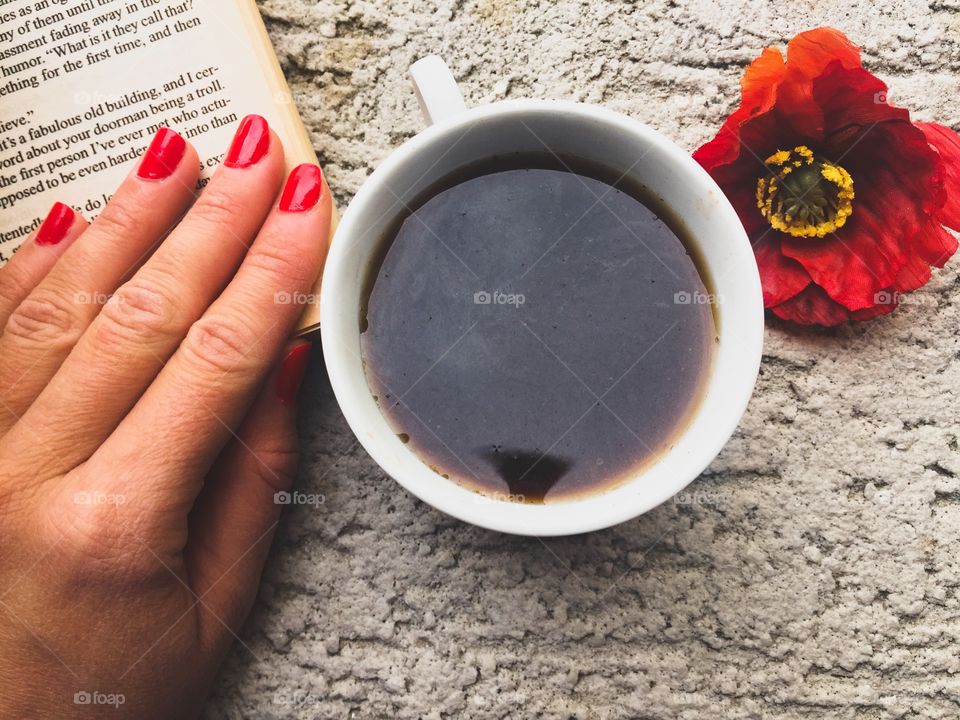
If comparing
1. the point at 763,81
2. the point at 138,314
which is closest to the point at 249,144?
the point at 138,314

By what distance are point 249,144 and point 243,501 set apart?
1.06 ft

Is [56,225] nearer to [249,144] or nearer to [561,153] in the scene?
[249,144]

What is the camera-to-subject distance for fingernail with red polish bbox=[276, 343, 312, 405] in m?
0.69

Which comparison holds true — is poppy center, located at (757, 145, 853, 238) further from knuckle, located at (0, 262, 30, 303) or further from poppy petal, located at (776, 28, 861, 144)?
knuckle, located at (0, 262, 30, 303)

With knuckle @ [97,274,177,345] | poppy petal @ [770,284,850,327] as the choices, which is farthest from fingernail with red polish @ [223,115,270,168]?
poppy petal @ [770,284,850,327]

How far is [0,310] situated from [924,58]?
0.92 m

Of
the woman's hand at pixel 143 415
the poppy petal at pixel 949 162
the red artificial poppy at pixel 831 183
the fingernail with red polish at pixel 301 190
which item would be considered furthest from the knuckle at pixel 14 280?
the poppy petal at pixel 949 162

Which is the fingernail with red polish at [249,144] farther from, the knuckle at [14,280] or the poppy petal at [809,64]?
the poppy petal at [809,64]

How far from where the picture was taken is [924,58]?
747 millimetres

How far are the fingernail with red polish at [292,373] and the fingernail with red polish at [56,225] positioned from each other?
23 cm

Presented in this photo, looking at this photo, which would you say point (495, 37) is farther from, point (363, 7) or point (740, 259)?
point (740, 259)

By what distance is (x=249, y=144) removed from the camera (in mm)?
669

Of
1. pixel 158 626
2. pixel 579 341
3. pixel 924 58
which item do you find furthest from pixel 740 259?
pixel 158 626

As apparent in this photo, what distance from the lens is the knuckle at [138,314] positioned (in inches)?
26.0
